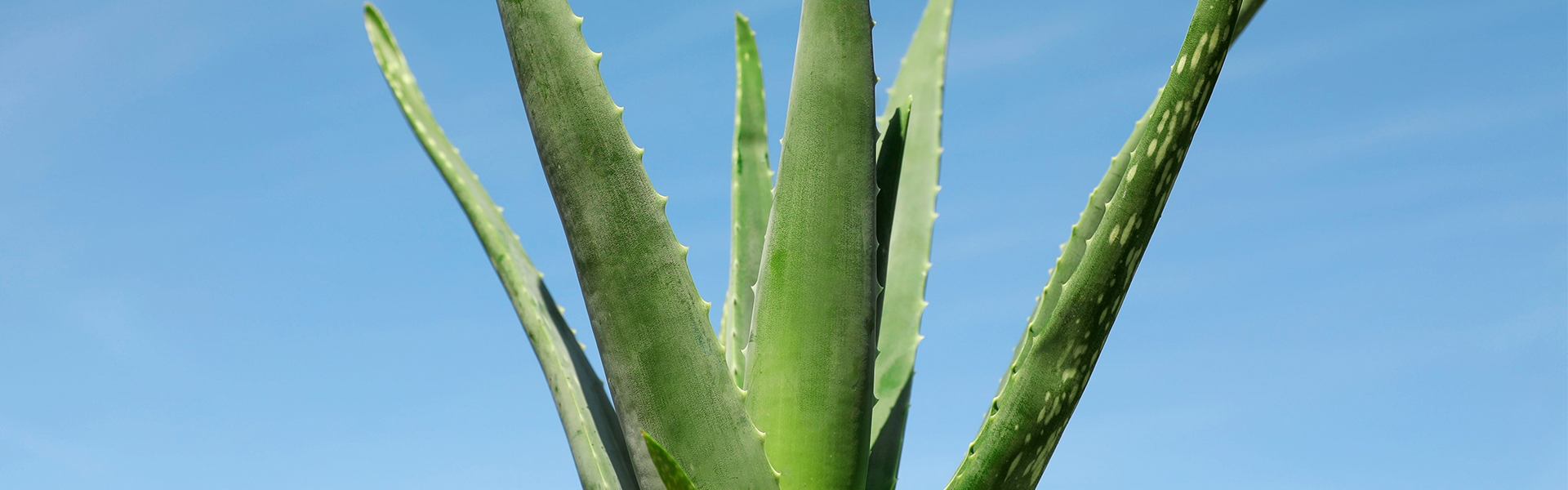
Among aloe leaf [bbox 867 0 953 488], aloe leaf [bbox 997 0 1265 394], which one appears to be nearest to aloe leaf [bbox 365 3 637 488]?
aloe leaf [bbox 867 0 953 488]

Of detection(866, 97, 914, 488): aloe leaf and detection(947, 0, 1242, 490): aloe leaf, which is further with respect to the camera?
detection(866, 97, 914, 488): aloe leaf

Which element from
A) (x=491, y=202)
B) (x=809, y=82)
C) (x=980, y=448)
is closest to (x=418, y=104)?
(x=491, y=202)

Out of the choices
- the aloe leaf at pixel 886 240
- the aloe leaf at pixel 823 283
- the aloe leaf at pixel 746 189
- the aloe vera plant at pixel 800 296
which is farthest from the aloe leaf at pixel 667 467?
the aloe leaf at pixel 746 189

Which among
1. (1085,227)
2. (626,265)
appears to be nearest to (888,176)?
(1085,227)

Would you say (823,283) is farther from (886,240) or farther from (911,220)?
(911,220)

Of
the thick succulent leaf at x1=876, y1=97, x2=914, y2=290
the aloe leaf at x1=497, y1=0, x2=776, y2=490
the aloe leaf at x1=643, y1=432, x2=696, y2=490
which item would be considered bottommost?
the aloe leaf at x1=643, y1=432, x2=696, y2=490

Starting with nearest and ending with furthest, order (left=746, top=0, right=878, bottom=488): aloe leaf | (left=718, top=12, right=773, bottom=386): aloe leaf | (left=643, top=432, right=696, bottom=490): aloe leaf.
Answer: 1. (left=643, top=432, right=696, bottom=490): aloe leaf
2. (left=746, top=0, right=878, bottom=488): aloe leaf
3. (left=718, top=12, right=773, bottom=386): aloe leaf

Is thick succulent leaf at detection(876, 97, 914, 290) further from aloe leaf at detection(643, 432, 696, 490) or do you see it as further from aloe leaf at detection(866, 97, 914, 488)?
aloe leaf at detection(643, 432, 696, 490)

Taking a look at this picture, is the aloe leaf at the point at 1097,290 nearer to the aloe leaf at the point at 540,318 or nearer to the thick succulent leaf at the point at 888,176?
the thick succulent leaf at the point at 888,176
